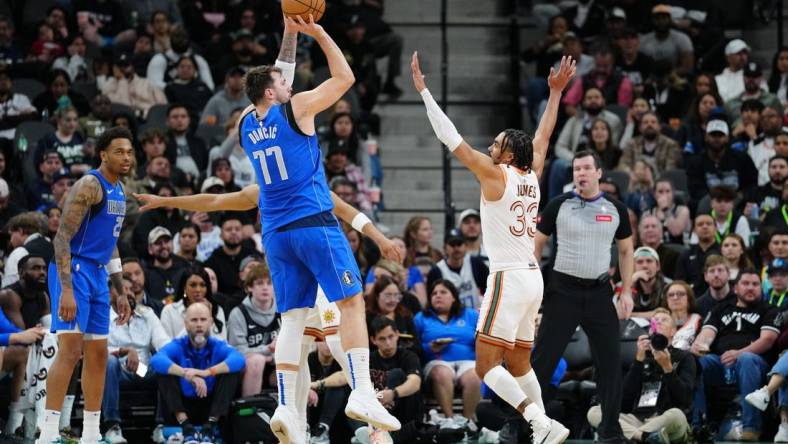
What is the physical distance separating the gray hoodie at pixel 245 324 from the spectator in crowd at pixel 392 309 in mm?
935

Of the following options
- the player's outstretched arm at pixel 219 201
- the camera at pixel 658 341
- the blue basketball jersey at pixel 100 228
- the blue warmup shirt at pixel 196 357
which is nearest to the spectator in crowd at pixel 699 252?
the camera at pixel 658 341

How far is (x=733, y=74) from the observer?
58.6ft

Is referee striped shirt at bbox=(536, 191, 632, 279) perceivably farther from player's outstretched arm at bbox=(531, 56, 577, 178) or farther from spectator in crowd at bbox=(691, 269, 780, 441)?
spectator in crowd at bbox=(691, 269, 780, 441)

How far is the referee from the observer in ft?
34.3

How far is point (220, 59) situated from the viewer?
18.7m

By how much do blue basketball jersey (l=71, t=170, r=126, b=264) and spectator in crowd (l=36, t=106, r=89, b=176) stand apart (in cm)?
587

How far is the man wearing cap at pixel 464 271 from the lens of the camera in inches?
Answer: 551

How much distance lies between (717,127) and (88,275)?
892 cm

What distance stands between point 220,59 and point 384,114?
237cm

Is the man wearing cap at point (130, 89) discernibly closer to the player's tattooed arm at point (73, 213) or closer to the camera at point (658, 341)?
the player's tattooed arm at point (73, 213)

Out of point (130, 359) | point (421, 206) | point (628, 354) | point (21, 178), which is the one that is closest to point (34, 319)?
point (130, 359)

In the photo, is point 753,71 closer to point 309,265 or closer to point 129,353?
point 129,353

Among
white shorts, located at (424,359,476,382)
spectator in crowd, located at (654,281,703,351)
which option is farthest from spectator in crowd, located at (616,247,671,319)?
white shorts, located at (424,359,476,382)

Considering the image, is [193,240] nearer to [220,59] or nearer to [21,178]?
[21,178]
